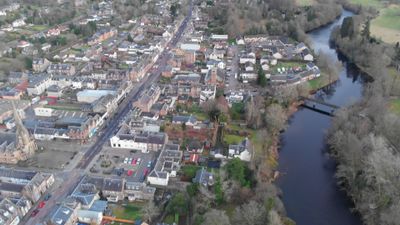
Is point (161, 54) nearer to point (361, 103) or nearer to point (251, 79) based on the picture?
point (251, 79)

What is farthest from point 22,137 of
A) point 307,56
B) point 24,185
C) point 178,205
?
point 307,56

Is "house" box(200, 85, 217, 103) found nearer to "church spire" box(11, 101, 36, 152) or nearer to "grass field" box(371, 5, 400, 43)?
"church spire" box(11, 101, 36, 152)

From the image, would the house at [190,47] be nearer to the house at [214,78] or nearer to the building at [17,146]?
the house at [214,78]

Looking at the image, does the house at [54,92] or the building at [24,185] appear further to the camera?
the house at [54,92]

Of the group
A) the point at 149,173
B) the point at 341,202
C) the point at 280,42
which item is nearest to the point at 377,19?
the point at 280,42

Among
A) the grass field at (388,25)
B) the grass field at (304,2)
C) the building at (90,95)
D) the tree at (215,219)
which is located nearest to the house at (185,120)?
the building at (90,95)
